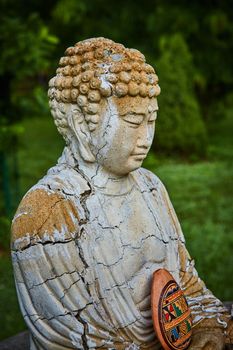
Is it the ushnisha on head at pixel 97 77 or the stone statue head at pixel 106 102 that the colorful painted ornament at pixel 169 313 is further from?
the ushnisha on head at pixel 97 77

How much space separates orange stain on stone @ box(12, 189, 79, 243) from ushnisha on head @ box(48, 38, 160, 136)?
299 millimetres

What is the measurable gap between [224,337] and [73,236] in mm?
780

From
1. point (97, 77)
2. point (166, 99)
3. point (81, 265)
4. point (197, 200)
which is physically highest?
point (166, 99)

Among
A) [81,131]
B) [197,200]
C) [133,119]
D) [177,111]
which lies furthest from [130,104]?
[177,111]

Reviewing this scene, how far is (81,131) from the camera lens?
8.90ft

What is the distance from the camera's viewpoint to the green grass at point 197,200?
6.05 meters

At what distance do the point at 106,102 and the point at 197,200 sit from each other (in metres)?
6.34

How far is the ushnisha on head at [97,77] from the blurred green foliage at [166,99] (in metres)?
3.40

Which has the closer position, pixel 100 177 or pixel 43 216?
pixel 43 216

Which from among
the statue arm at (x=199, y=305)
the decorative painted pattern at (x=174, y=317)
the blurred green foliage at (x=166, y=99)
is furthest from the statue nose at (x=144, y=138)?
the blurred green foliage at (x=166, y=99)

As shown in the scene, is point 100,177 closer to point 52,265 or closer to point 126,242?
point 126,242

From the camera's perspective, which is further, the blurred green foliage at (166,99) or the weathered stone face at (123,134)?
the blurred green foliage at (166,99)

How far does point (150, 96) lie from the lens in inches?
106

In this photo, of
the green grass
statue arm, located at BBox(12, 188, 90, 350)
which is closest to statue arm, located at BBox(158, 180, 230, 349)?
statue arm, located at BBox(12, 188, 90, 350)
